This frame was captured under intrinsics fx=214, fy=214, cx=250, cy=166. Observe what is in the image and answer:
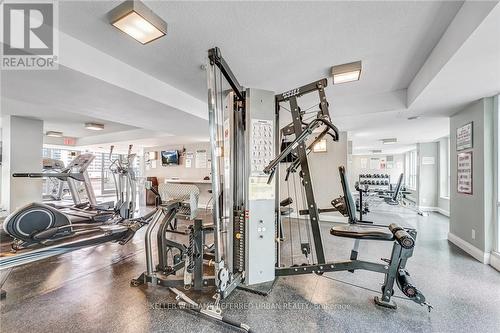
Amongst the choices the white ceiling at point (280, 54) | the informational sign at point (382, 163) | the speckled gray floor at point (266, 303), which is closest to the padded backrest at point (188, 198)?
the speckled gray floor at point (266, 303)

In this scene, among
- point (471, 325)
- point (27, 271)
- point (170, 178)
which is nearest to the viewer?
point (471, 325)

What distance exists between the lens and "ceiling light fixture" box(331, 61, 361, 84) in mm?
2519

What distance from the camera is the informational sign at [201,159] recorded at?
24.5ft

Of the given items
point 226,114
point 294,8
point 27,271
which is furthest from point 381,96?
point 27,271

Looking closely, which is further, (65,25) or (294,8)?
(65,25)

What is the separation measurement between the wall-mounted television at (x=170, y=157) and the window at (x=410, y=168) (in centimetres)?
991

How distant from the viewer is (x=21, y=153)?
4676 mm

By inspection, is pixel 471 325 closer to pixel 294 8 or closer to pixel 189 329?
pixel 189 329

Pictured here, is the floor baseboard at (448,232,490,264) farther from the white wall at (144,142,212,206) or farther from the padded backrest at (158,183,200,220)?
the white wall at (144,142,212,206)

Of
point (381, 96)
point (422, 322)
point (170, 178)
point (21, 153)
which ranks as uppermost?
point (381, 96)

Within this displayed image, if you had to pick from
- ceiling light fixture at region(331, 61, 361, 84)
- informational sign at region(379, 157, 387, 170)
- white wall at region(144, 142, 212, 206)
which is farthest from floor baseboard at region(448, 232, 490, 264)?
informational sign at region(379, 157, 387, 170)

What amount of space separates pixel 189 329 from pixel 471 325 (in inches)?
87.3

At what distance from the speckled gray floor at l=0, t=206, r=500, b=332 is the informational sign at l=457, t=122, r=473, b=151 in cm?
168

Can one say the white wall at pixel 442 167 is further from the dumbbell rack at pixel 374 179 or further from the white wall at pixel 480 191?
the dumbbell rack at pixel 374 179
